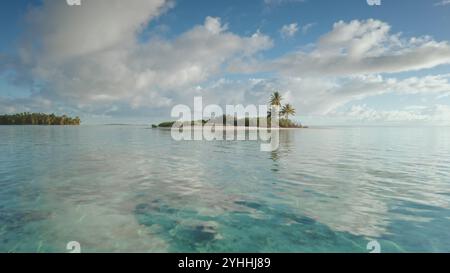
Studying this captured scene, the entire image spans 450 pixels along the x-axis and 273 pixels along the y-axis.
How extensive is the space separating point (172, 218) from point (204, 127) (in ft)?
320

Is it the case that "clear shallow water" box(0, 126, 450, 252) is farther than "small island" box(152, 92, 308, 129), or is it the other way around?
"small island" box(152, 92, 308, 129)

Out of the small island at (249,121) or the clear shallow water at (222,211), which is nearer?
the clear shallow water at (222,211)

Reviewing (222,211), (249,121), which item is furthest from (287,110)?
(222,211)

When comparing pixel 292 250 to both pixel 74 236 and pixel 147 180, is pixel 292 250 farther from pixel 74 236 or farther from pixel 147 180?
pixel 147 180

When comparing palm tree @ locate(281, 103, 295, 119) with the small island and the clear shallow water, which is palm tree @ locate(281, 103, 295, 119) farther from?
the clear shallow water

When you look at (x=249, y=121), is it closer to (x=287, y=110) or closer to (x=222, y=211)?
(x=287, y=110)

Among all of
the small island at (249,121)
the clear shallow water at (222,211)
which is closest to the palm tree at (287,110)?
the small island at (249,121)

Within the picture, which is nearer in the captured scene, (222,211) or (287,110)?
(222,211)

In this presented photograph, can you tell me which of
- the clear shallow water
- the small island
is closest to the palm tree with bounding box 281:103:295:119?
the small island

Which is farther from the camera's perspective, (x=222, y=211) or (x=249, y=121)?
(x=249, y=121)

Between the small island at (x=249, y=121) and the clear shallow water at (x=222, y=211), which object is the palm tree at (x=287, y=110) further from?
the clear shallow water at (x=222, y=211)

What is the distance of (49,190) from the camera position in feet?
40.6

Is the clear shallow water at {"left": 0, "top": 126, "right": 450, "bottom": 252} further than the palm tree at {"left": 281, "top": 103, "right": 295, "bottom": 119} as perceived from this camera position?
No
